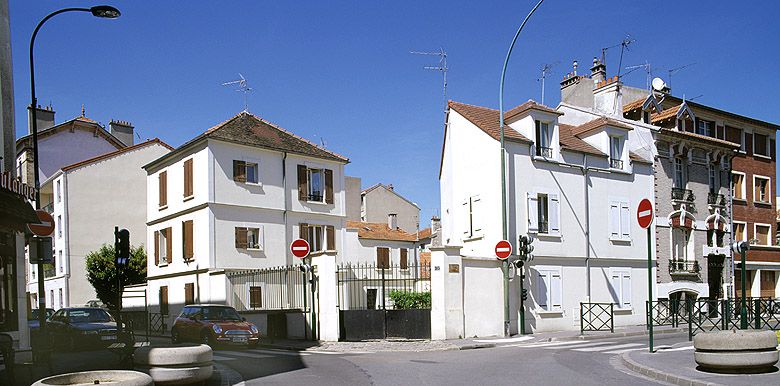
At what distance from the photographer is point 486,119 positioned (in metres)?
28.5

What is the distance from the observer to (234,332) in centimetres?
1984

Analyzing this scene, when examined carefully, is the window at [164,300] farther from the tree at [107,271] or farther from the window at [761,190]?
the window at [761,190]

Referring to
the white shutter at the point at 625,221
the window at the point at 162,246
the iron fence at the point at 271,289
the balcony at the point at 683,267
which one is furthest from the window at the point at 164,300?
the balcony at the point at 683,267

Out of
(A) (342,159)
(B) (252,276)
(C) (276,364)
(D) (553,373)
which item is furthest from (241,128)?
(D) (553,373)

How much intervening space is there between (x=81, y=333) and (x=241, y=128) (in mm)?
14767

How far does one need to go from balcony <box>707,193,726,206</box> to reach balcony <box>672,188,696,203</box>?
3.91 ft

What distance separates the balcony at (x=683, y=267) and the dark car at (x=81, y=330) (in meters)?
23.7

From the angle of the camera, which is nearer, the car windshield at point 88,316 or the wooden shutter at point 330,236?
the car windshield at point 88,316

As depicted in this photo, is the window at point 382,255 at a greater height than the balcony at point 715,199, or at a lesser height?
lesser

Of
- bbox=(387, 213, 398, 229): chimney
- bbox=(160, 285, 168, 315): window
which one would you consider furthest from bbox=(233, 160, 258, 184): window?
bbox=(387, 213, 398, 229): chimney

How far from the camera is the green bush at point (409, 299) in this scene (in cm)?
2386

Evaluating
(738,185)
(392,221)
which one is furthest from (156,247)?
(738,185)

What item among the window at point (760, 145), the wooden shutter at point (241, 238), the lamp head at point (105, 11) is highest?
the lamp head at point (105, 11)

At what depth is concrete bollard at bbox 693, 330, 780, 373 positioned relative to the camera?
11.3 meters
